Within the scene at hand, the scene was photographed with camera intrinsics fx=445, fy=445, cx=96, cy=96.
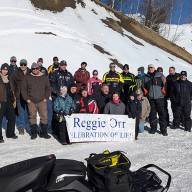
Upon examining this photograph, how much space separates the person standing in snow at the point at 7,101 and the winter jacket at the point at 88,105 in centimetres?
170

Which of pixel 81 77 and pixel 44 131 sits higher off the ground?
pixel 81 77

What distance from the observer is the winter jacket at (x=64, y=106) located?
1078 centimetres

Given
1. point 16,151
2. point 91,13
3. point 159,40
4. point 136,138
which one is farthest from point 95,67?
point 159,40

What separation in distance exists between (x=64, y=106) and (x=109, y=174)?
18.0ft

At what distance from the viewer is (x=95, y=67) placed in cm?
2241

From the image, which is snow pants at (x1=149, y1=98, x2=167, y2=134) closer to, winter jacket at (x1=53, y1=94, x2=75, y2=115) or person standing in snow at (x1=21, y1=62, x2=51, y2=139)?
winter jacket at (x1=53, y1=94, x2=75, y2=115)

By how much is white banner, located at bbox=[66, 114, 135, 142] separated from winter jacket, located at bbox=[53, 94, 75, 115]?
166 millimetres

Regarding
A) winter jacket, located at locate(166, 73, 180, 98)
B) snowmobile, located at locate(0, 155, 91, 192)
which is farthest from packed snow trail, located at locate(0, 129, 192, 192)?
snowmobile, located at locate(0, 155, 91, 192)

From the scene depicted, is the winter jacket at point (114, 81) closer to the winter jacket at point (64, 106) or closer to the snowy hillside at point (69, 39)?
the winter jacket at point (64, 106)

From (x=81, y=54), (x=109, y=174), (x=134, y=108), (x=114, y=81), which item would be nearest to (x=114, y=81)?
(x=114, y=81)

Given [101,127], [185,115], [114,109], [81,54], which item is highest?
[81,54]

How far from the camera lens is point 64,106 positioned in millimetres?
10781

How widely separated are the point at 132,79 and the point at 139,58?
1449 centimetres

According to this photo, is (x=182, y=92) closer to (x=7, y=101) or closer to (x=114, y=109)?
(x=114, y=109)
